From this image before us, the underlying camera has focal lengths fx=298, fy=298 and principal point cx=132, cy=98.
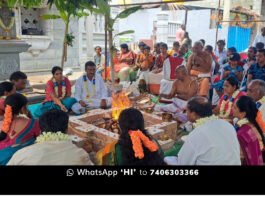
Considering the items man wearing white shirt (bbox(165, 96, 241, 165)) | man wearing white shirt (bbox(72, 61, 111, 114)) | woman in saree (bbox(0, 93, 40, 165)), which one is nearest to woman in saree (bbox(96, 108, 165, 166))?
man wearing white shirt (bbox(165, 96, 241, 165))

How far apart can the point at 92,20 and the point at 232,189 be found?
10.2 meters

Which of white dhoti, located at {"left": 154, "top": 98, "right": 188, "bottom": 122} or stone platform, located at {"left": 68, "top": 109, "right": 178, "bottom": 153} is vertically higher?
white dhoti, located at {"left": 154, "top": 98, "right": 188, "bottom": 122}

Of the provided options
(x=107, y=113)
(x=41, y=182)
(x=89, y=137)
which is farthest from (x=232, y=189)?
(x=107, y=113)

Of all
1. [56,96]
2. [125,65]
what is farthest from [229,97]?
[125,65]

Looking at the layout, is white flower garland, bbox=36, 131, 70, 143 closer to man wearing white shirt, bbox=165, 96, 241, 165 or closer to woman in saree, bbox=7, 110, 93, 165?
woman in saree, bbox=7, 110, 93, 165

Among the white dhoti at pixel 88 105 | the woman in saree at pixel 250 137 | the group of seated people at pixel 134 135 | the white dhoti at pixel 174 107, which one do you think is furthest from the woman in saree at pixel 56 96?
the woman in saree at pixel 250 137

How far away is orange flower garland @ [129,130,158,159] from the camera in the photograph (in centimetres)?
234

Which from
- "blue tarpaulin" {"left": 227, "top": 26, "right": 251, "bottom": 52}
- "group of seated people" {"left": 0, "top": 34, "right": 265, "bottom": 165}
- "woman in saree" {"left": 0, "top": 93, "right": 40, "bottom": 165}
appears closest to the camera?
"group of seated people" {"left": 0, "top": 34, "right": 265, "bottom": 165}

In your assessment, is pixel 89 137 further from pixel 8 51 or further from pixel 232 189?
pixel 8 51

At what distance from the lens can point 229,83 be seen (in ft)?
14.3

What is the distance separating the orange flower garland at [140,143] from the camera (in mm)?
2338

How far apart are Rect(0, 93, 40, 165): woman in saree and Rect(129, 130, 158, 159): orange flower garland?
1.19 m

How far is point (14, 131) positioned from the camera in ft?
9.78

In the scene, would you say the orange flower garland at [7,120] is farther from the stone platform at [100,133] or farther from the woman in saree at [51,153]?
the stone platform at [100,133]
